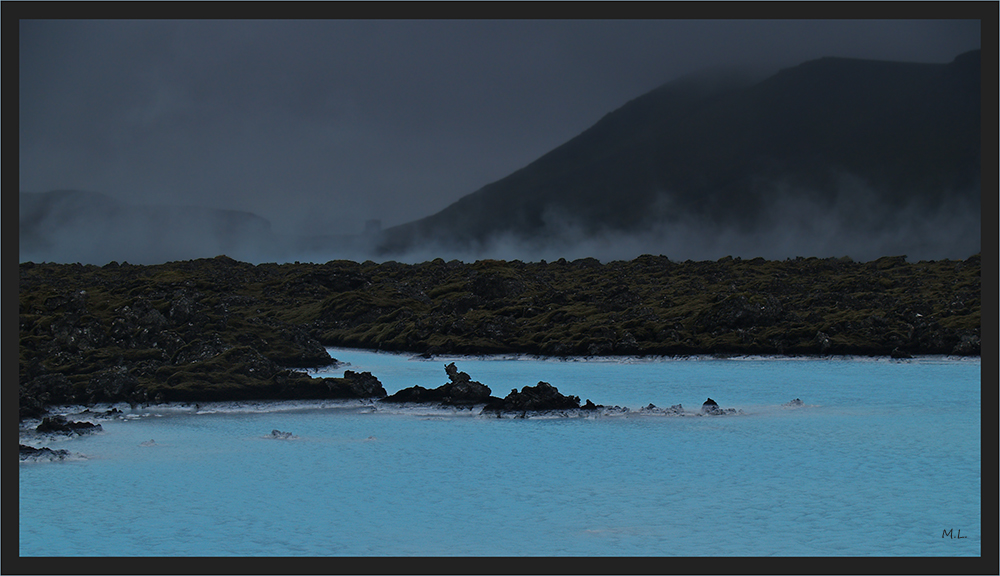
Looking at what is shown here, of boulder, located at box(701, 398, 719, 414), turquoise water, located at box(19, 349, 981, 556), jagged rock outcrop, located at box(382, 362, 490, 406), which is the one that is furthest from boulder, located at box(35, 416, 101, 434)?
boulder, located at box(701, 398, 719, 414)

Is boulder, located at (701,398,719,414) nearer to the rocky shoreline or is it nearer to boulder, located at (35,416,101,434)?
the rocky shoreline

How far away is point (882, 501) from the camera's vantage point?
15.8m

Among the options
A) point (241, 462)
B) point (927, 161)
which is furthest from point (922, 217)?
point (241, 462)

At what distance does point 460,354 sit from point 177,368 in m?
21.0

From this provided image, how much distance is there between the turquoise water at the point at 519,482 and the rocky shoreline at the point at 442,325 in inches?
82.6

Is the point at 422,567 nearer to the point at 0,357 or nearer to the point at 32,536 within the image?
the point at 0,357

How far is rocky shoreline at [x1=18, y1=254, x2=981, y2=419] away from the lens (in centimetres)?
2952

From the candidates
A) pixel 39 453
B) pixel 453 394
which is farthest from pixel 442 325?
pixel 39 453

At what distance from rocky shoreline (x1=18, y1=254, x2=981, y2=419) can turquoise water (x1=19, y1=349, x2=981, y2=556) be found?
2098 mm

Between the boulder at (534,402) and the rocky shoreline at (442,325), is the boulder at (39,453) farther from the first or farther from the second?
the boulder at (534,402)

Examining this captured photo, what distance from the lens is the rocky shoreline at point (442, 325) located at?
96.8ft

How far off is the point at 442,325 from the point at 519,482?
3710cm

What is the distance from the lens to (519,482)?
1795 cm

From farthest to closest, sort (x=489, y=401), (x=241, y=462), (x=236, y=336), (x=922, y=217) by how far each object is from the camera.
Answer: (x=922, y=217)
(x=236, y=336)
(x=489, y=401)
(x=241, y=462)
